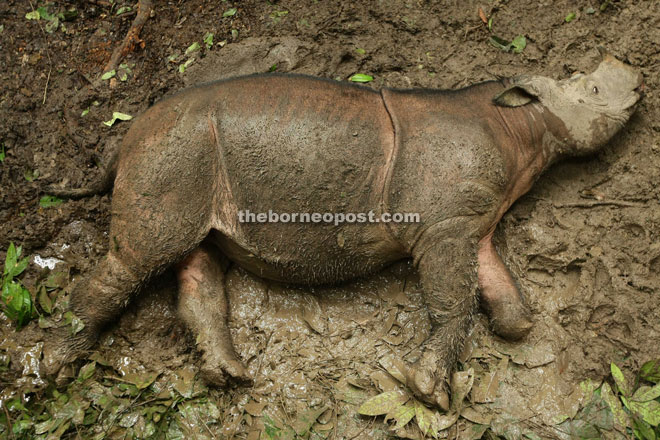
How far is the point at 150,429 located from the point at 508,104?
9.69 ft

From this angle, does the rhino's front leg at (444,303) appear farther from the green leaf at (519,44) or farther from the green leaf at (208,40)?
the green leaf at (208,40)

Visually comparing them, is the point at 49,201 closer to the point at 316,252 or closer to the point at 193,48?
the point at 193,48

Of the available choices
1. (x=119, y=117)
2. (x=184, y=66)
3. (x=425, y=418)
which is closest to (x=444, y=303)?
(x=425, y=418)

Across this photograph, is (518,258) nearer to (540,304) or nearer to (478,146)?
(540,304)

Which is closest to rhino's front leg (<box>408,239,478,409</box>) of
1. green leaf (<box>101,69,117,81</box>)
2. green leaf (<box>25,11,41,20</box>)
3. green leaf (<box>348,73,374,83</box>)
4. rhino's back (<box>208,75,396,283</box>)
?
rhino's back (<box>208,75,396,283</box>)

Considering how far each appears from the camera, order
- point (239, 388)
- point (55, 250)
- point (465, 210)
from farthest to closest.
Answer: point (55, 250) < point (239, 388) < point (465, 210)

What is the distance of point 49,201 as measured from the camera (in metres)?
4.30

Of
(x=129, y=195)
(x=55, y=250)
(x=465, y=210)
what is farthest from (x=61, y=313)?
(x=465, y=210)

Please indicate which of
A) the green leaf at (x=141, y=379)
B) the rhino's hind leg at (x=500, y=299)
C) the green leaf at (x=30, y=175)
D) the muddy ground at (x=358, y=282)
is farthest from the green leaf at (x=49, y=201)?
the rhino's hind leg at (x=500, y=299)

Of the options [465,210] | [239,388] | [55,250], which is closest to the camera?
[465,210]

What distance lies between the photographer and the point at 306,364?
3.89 meters

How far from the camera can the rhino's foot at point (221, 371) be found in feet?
12.3

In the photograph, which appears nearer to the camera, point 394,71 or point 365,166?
point 365,166

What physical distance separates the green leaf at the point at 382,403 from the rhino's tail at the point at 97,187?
2.21 metres
